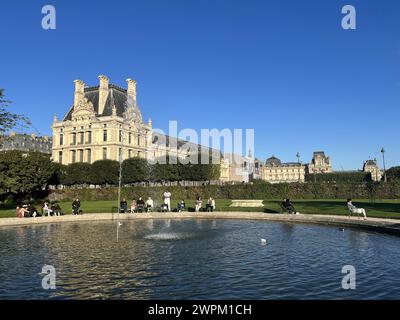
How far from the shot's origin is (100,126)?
91.4 meters

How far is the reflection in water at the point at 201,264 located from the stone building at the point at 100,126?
74.7 metres

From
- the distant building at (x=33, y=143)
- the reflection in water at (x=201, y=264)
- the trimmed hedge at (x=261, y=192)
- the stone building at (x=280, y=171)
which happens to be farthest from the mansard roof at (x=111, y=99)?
the stone building at (x=280, y=171)

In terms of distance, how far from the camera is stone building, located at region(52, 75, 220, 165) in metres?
91.2

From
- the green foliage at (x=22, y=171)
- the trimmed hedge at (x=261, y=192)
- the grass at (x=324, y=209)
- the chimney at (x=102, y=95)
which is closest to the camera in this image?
the grass at (x=324, y=209)

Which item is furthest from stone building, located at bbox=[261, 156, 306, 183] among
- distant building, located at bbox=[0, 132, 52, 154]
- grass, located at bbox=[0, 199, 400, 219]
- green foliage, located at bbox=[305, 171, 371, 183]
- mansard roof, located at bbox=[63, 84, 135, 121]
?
grass, located at bbox=[0, 199, 400, 219]

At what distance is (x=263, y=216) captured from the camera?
2516 centimetres

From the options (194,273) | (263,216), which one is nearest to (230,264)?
(194,273)

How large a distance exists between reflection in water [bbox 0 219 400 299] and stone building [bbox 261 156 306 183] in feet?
539

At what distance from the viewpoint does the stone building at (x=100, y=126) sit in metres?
A: 91.2

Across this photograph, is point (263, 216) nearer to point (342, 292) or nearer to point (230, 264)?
point (230, 264)

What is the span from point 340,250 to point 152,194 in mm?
44169

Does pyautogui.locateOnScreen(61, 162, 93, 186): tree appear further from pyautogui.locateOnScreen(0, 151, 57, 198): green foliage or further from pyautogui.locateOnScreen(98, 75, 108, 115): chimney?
pyautogui.locateOnScreen(98, 75, 108, 115): chimney

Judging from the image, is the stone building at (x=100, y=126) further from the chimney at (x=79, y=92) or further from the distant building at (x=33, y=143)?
the distant building at (x=33, y=143)

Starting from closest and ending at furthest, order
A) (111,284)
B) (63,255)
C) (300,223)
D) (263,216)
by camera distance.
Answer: (111,284) < (63,255) < (300,223) < (263,216)
